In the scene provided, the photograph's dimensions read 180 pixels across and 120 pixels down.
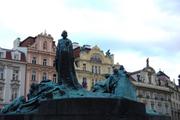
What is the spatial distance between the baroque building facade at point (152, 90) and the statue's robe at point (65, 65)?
38605mm

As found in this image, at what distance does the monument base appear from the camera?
10.4 metres

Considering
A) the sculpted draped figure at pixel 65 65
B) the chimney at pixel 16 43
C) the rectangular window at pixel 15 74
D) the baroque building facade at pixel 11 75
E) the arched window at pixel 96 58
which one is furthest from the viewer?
the arched window at pixel 96 58

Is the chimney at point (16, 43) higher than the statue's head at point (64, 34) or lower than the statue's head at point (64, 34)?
higher

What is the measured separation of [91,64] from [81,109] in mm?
35387

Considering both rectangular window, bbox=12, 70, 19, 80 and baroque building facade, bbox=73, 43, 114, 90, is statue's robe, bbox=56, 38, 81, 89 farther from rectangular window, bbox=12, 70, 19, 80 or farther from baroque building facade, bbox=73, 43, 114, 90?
→ baroque building facade, bbox=73, 43, 114, 90

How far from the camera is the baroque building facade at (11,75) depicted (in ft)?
127

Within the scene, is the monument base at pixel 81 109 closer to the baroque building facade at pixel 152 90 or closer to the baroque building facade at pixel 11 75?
the baroque building facade at pixel 11 75

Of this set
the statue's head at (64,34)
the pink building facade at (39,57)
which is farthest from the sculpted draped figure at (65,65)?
the pink building facade at (39,57)

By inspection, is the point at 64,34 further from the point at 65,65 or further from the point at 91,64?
the point at 91,64

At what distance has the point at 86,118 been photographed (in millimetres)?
10305

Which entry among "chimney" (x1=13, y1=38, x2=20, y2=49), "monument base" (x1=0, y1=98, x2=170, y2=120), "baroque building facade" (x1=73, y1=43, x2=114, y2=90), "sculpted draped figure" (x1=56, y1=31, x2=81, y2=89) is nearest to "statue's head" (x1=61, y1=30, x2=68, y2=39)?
"sculpted draped figure" (x1=56, y1=31, x2=81, y2=89)

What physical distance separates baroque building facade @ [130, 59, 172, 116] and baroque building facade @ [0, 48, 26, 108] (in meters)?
16.7

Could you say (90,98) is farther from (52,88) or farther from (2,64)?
(2,64)

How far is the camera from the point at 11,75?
129 ft
